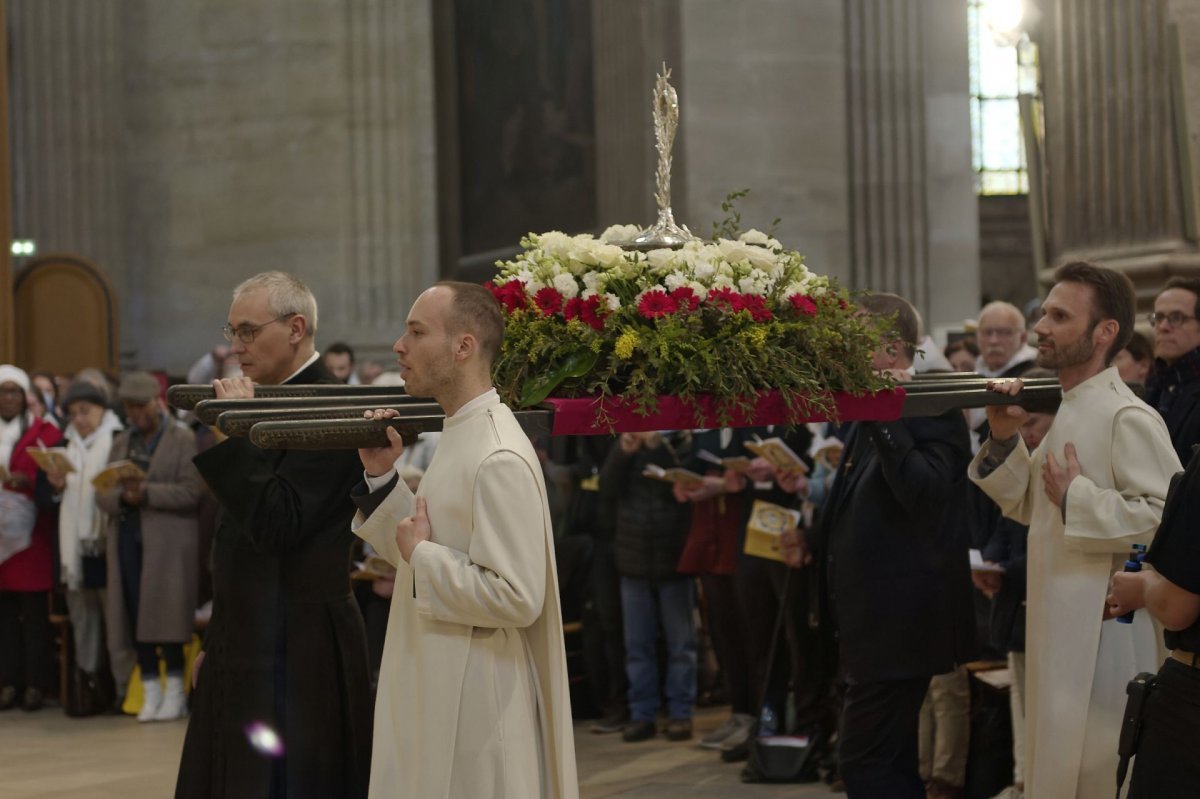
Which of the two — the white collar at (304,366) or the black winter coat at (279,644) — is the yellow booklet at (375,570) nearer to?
the white collar at (304,366)

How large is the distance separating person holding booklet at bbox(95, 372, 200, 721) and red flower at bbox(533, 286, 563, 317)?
6065 mm

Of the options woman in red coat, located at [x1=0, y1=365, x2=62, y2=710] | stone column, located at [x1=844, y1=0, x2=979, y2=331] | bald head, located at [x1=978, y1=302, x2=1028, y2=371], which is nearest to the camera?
bald head, located at [x1=978, y1=302, x2=1028, y2=371]

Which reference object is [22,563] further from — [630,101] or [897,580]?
[897,580]

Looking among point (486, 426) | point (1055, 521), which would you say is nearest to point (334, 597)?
point (486, 426)

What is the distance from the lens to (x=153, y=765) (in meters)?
8.84

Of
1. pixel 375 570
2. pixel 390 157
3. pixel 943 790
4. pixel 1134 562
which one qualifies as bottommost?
pixel 943 790

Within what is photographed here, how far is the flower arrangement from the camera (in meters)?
4.53

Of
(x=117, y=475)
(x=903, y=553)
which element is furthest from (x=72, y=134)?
(x=903, y=553)

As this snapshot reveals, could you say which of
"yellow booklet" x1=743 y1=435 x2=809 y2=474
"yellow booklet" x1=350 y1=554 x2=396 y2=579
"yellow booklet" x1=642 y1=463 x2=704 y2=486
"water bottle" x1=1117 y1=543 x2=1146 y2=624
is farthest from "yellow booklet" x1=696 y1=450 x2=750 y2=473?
"water bottle" x1=1117 y1=543 x2=1146 y2=624

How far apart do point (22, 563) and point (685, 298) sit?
25.5ft

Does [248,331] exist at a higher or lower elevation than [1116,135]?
lower

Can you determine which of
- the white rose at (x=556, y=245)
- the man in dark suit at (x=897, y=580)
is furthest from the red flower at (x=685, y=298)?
the man in dark suit at (x=897, y=580)

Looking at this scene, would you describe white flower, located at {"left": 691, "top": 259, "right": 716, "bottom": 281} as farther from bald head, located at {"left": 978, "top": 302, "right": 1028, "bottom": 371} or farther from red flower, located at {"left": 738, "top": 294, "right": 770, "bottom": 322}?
bald head, located at {"left": 978, "top": 302, "right": 1028, "bottom": 371}

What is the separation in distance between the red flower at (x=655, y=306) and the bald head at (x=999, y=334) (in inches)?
168
